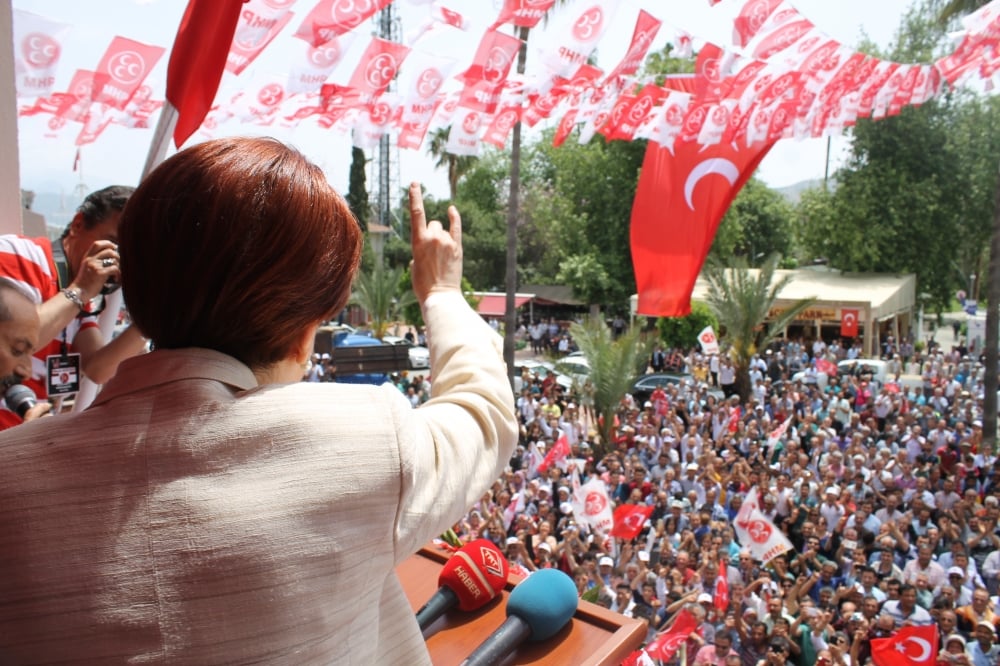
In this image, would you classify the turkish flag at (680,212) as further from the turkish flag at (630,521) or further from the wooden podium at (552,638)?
the wooden podium at (552,638)

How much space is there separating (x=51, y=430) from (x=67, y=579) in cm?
17

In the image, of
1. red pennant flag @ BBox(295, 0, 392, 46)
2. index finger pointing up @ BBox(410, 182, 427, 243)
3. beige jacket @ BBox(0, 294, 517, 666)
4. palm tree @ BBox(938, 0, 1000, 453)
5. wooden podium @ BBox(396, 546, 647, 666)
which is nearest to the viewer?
beige jacket @ BBox(0, 294, 517, 666)

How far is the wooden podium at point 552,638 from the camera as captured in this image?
1.43m

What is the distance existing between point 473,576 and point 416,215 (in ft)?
2.68

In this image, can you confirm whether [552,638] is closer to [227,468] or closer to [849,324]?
[227,468]

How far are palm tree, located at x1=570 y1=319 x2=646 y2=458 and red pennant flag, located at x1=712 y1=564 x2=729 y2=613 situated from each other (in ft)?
21.7

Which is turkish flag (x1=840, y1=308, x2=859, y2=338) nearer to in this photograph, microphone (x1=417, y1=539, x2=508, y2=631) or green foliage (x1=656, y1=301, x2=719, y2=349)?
green foliage (x1=656, y1=301, x2=719, y2=349)

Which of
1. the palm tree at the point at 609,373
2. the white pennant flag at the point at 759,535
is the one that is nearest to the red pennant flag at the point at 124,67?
the white pennant flag at the point at 759,535

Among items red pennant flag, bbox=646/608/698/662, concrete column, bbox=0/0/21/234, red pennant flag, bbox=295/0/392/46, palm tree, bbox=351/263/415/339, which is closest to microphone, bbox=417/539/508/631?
concrete column, bbox=0/0/21/234

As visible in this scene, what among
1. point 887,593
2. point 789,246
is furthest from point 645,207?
point 789,246

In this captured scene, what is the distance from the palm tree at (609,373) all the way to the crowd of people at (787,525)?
0.28m

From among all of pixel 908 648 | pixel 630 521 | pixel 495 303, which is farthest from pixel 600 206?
pixel 908 648

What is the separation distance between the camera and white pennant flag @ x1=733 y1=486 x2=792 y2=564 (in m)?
7.40

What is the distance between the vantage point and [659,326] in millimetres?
23719
